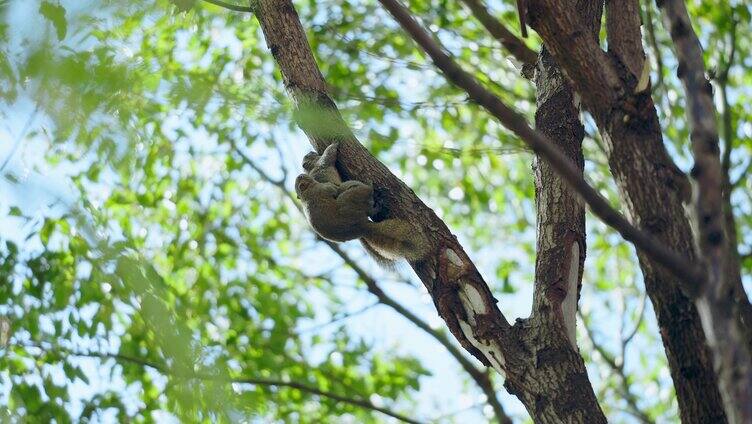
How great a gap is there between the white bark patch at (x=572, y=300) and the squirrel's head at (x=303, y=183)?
1517 mm

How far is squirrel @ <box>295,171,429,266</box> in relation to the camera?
143 inches

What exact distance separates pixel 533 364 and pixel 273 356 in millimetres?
4111

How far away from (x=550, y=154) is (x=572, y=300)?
134 centimetres

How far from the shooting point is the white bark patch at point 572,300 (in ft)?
11.1

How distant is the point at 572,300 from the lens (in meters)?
3.50

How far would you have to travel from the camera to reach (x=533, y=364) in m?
3.24


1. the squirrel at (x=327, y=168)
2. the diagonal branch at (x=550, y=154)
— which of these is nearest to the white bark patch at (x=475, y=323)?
the squirrel at (x=327, y=168)

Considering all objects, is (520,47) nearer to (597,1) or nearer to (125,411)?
(597,1)

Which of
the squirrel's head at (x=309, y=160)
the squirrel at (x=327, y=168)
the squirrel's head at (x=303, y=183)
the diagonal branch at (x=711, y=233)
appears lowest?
the diagonal branch at (x=711, y=233)

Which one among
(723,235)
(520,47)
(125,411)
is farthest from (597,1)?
(125,411)

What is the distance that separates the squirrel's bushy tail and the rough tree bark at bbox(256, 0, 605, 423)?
37 mm

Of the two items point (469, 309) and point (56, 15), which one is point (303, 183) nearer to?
point (469, 309)

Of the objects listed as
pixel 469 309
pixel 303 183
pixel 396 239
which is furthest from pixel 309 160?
pixel 469 309

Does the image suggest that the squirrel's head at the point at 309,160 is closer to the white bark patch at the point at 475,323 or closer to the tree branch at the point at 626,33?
the white bark patch at the point at 475,323
